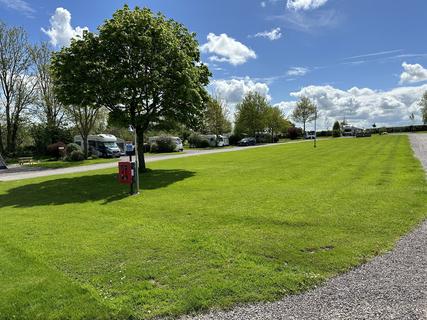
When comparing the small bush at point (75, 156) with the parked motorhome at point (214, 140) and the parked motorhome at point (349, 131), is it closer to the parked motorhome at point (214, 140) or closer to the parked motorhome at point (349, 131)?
the parked motorhome at point (214, 140)

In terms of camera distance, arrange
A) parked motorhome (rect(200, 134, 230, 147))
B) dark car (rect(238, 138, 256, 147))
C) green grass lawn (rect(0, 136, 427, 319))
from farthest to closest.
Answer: dark car (rect(238, 138, 256, 147)) < parked motorhome (rect(200, 134, 230, 147)) < green grass lawn (rect(0, 136, 427, 319))

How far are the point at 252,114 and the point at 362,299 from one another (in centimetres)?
6763

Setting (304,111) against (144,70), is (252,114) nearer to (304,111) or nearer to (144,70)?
(304,111)

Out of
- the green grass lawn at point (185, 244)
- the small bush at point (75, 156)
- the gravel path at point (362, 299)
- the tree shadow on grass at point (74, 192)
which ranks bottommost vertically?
the gravel path at point (362, 299)

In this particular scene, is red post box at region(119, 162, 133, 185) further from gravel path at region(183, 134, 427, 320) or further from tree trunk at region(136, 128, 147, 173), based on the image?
gravel path at region(183, 134, 427, 320)

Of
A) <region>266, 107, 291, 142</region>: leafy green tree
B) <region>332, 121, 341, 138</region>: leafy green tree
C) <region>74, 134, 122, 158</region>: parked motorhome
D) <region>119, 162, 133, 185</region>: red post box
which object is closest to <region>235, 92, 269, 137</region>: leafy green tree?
<region>266, 107, 291, 142</region>: leafy green tree

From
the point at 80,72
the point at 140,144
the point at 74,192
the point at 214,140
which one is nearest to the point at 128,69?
the point at 80,72

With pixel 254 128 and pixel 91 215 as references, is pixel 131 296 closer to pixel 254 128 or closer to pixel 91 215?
pixel 91 215

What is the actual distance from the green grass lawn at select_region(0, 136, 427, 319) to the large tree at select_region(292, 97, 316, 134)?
7903 centimetres

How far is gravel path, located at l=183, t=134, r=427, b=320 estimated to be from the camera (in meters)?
4.00

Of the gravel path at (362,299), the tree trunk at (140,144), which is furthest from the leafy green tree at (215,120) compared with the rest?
the gravel path at (362,299)

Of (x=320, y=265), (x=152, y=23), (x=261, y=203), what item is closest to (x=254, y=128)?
(x=152, y=23)

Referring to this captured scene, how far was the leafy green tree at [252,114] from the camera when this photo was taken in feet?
232

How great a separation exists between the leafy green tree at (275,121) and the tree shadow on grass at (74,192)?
57.7 m
